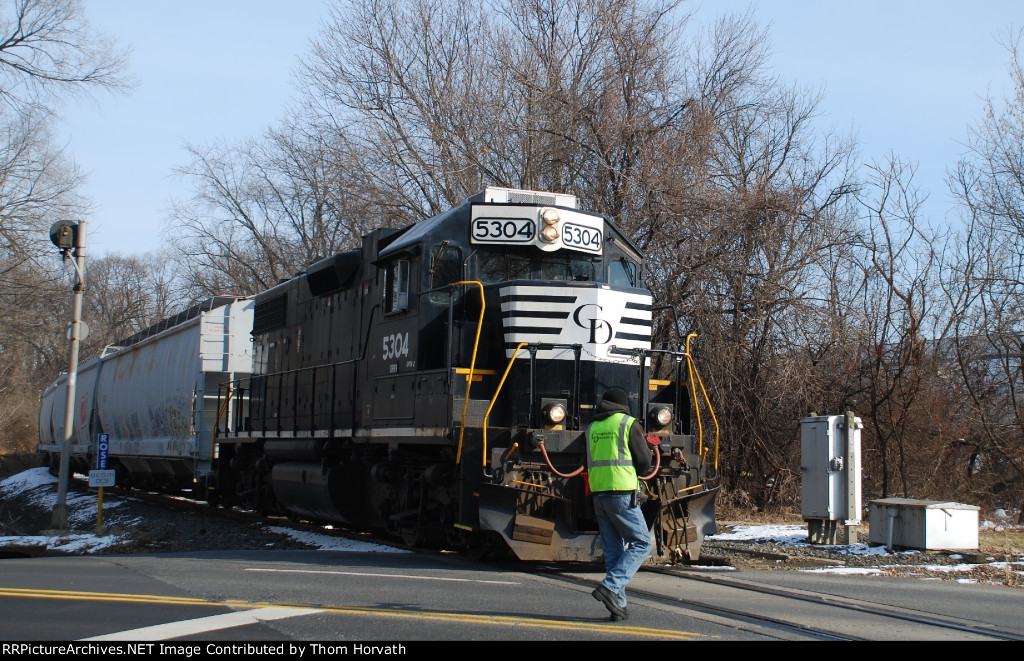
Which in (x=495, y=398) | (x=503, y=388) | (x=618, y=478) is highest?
(x=503, y=388)

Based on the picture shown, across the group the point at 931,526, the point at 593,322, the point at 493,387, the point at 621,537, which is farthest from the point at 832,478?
the point at 621,537

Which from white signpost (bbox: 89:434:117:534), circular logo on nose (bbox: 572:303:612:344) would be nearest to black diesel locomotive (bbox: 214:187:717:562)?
circular logo on nose (bbox: 572:303:612:344)

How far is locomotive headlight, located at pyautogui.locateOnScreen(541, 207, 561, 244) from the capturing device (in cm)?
1003

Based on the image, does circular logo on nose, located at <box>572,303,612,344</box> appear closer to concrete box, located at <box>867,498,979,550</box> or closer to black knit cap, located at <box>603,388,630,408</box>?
black knit cap, located at <box>603,388,630,408</box>

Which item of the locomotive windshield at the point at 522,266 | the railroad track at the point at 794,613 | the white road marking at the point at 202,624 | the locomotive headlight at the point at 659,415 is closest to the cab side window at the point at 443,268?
the locomotive windshield at the point at 522,266

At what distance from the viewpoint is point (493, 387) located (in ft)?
31.6

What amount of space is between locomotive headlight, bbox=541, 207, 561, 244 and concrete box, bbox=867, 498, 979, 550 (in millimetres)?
5176

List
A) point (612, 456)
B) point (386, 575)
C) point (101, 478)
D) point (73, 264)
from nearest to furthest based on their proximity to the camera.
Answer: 1. point (612, 456)
2. point (386, 575)
3. point (101, 478)
4. point (73, 264)

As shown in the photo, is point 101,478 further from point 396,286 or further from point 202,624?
point 202,624

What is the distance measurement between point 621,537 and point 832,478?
551 centimetres

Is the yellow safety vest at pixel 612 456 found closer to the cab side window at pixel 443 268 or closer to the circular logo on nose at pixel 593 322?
the circular logo on nose at pixel 593 322

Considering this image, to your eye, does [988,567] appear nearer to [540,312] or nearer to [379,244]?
[540,312]

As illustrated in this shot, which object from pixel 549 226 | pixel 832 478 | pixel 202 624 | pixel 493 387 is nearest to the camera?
pixel 202 624

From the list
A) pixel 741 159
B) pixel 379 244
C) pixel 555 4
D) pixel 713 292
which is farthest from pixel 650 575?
pixel 555 4
